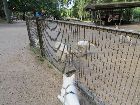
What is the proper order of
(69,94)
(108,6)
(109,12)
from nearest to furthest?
(69,94) → (108,6) → (109,12)

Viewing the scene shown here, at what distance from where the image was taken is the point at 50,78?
6.11 metres

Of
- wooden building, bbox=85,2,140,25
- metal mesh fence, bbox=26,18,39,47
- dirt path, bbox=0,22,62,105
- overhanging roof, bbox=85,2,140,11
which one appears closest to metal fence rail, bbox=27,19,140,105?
dirt path, bbox=0,22,62,105

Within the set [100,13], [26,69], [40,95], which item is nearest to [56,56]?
[26,69]

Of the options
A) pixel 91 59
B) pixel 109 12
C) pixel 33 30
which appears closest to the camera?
pixel 91 59

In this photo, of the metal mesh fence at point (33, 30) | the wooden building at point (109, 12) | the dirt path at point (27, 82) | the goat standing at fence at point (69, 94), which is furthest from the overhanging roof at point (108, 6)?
the goat standing at fence at point (69, 94)

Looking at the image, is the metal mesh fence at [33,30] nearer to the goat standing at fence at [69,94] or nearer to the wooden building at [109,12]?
the goat standing at fence at [69,94]

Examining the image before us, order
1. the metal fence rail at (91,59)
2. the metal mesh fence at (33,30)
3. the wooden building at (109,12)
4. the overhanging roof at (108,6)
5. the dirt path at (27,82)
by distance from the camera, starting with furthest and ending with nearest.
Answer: the wooden building at (109,12), the overhanging roof at (108,6), the metal mesh fence at (33,30), the metal fence rail at (91,59), the dirt path at (27,82)

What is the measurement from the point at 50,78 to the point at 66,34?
1.17 m

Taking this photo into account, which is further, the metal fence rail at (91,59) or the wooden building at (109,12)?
the wooden building at (109,12)

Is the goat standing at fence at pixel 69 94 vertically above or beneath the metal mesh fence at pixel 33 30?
beneath

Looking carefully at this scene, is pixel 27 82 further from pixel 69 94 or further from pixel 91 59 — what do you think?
pixel 69 94

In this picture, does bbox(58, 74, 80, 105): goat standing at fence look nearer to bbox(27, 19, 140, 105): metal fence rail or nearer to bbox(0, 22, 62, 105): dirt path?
bbox(0, 22, 62, 105): dirt path

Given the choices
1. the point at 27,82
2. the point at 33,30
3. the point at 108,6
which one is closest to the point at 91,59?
the point at 27,82

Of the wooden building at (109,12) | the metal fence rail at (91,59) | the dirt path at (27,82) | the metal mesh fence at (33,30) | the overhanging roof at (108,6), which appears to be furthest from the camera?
the wooden building at (109,12)
